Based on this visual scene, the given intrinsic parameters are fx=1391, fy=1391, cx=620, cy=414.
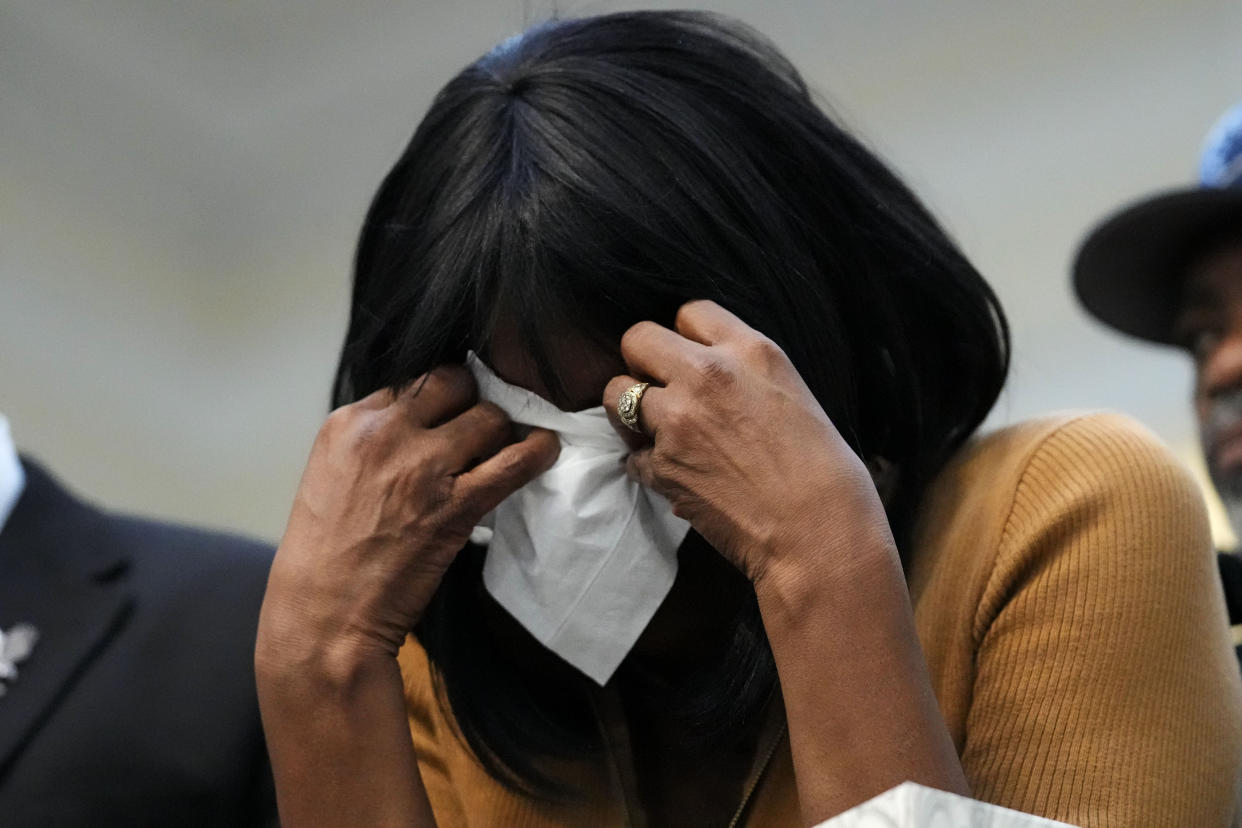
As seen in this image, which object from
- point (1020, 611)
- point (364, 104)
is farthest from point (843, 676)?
point (364, 104)

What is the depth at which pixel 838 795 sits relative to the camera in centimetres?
77

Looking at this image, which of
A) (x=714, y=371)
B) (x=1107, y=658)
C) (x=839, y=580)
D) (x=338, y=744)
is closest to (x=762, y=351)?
(x=714, y=371)

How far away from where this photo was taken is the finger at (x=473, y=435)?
99 cm

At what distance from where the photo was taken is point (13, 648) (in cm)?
117

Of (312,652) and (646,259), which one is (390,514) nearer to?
(312,652)

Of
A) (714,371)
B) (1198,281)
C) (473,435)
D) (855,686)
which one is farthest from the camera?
(1198,281)

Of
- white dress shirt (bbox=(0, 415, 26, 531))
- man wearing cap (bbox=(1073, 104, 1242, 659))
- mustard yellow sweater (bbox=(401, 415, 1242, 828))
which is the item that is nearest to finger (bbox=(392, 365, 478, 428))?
mustard yellow sweater (bbox=(401, 415, 1242, 828))

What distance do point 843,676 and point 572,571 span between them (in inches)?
10.0

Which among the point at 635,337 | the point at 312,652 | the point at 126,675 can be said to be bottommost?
the point at 126,675

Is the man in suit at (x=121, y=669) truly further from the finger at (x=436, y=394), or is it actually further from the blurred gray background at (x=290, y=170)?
the blurred gray background at (x=290, y=170)

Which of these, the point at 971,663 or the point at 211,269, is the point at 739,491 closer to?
the point at 971,663

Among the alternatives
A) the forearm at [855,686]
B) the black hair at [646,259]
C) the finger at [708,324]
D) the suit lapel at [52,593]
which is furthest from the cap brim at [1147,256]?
the suit lapel at [52,593]

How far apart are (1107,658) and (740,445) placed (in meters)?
0.26

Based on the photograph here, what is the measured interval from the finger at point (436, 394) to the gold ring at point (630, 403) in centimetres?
15
